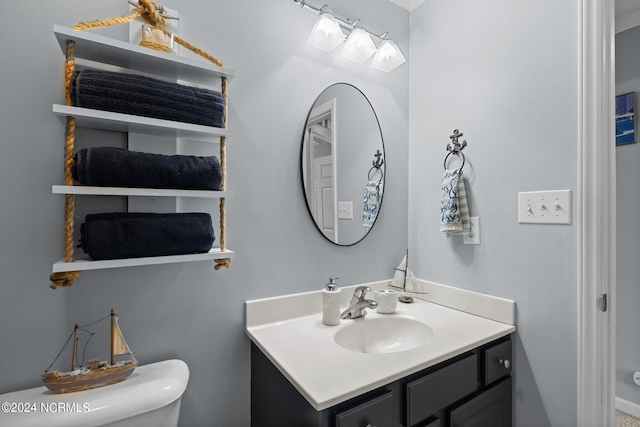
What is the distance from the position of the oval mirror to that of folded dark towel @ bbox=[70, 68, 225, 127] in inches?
18.1

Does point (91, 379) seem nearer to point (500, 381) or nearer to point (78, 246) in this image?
point (78, 246)

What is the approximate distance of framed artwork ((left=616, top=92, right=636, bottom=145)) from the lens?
189cm

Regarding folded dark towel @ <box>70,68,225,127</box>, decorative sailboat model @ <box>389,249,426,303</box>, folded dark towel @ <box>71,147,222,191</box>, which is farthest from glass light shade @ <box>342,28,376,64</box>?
decorative sailboat model @ <box>389,249,426,303</box>

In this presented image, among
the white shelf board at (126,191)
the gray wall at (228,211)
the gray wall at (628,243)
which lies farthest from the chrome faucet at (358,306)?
the gray wall at (628,243)

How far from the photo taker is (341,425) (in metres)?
0.75

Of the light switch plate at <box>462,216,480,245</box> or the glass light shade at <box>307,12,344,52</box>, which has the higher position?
the glass light shade at <box>307,12,344,52</box>

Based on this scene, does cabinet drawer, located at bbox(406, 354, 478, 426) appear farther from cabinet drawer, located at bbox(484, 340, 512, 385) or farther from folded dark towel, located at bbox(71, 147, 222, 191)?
folded dark towel, located at bbox(71, 147, 222, 191)

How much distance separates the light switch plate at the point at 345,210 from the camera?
1.40 meters

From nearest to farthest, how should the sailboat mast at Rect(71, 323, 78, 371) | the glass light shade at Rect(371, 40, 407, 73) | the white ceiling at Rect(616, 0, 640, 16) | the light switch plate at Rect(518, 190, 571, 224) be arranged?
the sailboat mast at Rect(71, 323, 78, 371) < the light switch plate at Rect(518, 190, 571, 224) < the glass light shade at Rect(371, 40, 407, 73) < the white ceiling at Rect(616, 0, 640, 16)

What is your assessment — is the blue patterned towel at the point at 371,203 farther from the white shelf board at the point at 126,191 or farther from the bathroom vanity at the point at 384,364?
the white shelf board at the point at 126,191

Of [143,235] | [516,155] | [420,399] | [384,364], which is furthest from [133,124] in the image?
[516,155]

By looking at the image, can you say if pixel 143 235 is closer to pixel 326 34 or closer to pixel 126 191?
pixel 126 191

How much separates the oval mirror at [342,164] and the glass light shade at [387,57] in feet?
0.51

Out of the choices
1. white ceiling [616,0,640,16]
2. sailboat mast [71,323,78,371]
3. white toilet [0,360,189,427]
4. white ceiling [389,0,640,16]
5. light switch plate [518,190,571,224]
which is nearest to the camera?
white toilet [0,360,189,427]
